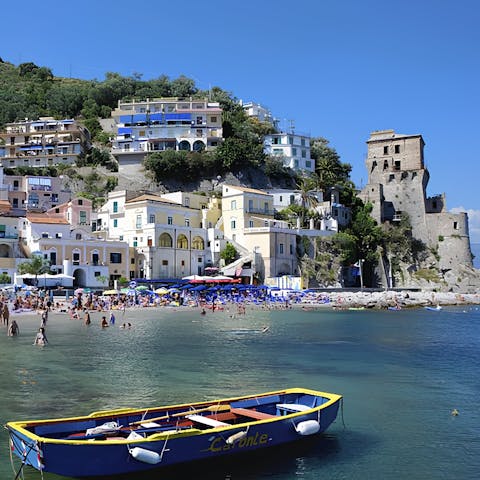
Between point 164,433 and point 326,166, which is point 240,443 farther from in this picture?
point 326,166

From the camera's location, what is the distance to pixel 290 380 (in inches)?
819

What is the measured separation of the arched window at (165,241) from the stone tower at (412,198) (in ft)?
99.0

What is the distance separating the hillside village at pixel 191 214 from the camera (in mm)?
59500

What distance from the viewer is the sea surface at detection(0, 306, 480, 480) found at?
41.6 ft

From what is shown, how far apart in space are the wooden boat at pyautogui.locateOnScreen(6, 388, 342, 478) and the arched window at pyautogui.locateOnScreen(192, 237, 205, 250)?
5146cm

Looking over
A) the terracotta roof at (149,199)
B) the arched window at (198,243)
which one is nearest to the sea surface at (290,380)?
the terracotta roof at (149,199)

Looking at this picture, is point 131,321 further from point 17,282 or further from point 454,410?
point 454,410

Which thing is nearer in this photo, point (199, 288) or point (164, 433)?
point (164, 433)

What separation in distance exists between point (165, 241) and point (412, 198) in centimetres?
3592

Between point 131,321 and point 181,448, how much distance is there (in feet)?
104

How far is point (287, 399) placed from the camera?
14.7 metres

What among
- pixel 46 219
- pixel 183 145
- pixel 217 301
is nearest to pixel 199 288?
pixel 217 301

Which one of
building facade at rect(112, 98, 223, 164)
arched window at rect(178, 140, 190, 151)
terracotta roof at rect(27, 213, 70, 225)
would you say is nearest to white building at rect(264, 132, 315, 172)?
building facade at rect(112, 98, 223, 164)

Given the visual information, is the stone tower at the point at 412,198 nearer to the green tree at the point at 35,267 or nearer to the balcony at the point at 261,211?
the balcony at the point at 261,211
